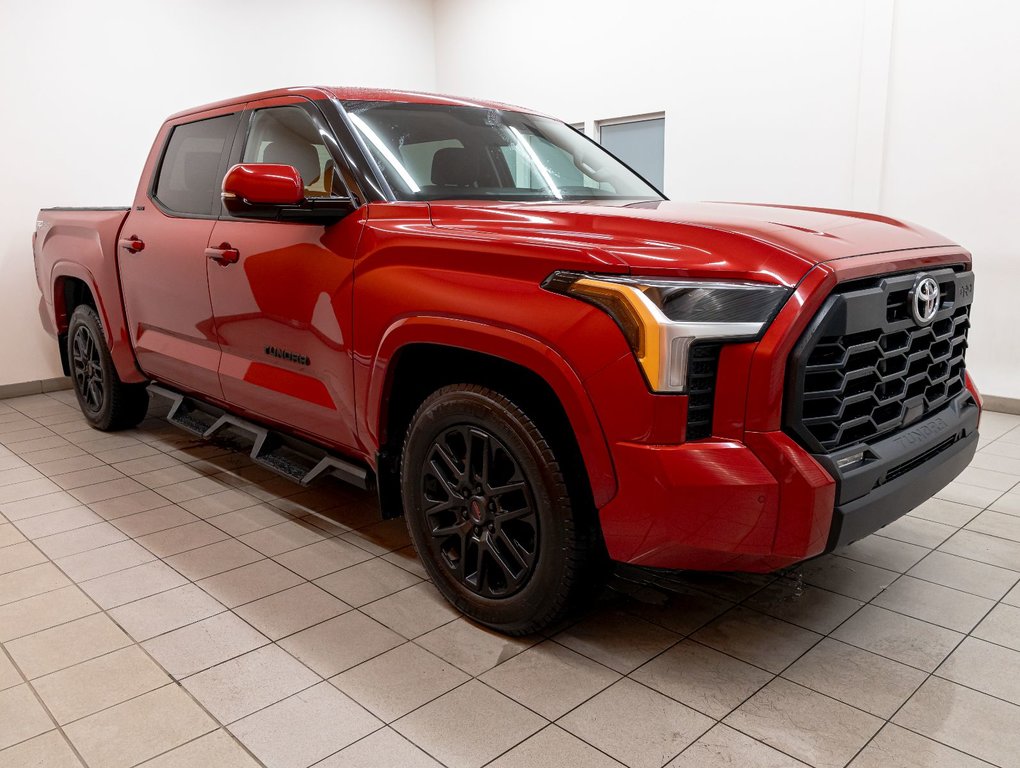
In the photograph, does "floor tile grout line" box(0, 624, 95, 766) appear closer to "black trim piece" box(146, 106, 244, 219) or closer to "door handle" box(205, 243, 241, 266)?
"door handle" box(205, 243, 241, 266)

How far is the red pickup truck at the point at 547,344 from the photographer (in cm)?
169

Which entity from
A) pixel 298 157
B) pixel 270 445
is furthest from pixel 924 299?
pixel 270 445

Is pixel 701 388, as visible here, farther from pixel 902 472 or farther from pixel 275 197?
pixel 275 197

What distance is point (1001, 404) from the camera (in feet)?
16.0

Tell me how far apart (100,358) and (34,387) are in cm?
201

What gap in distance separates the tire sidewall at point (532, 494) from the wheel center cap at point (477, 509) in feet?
0.66

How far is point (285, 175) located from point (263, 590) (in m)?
1.31

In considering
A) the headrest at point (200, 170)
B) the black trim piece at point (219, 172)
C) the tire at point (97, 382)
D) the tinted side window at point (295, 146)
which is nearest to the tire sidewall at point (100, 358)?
the tire at point (97, 382)

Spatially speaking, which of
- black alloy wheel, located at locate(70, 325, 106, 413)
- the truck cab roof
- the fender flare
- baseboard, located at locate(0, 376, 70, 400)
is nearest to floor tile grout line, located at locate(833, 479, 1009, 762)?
the truck cab roof

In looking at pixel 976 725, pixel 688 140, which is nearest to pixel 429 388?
pixel 976 725

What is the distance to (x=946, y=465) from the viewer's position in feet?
6.81

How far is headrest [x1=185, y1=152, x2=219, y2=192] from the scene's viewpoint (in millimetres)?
3240

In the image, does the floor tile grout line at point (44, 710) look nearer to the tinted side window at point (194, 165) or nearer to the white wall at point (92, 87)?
the tinted side window at point (194, 165)

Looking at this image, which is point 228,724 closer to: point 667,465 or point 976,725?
point 667,465
